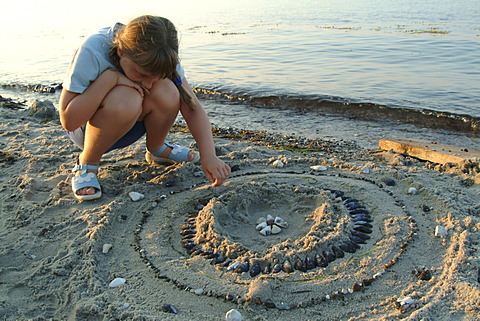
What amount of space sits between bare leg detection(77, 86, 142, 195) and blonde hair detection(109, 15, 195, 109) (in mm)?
437

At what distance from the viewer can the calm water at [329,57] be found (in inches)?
283

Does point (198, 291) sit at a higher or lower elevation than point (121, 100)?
lower

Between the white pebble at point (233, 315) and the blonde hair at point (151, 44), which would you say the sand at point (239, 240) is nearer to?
the white pebble at point (233, 315)

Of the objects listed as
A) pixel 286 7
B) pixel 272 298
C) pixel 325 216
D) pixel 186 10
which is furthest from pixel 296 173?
pixel 186 10

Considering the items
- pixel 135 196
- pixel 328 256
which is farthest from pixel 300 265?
pixel 135 196

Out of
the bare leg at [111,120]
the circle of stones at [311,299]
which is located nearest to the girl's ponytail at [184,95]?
the bare leg at [111,120]

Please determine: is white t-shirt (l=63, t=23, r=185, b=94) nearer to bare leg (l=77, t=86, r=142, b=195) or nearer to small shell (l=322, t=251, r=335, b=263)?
bare leg (l=77, t=86, r=142, b=195)

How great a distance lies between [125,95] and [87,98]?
0.29 m

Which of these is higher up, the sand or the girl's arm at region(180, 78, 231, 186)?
the girl's arm at region(180, 78, 231, 186)

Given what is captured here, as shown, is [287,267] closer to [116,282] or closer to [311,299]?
[311,299]

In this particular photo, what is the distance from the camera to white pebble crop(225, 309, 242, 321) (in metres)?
2.21

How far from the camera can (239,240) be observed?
2984mm

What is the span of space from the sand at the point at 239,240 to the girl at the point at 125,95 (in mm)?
354

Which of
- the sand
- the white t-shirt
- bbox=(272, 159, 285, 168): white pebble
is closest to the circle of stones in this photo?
the sand
